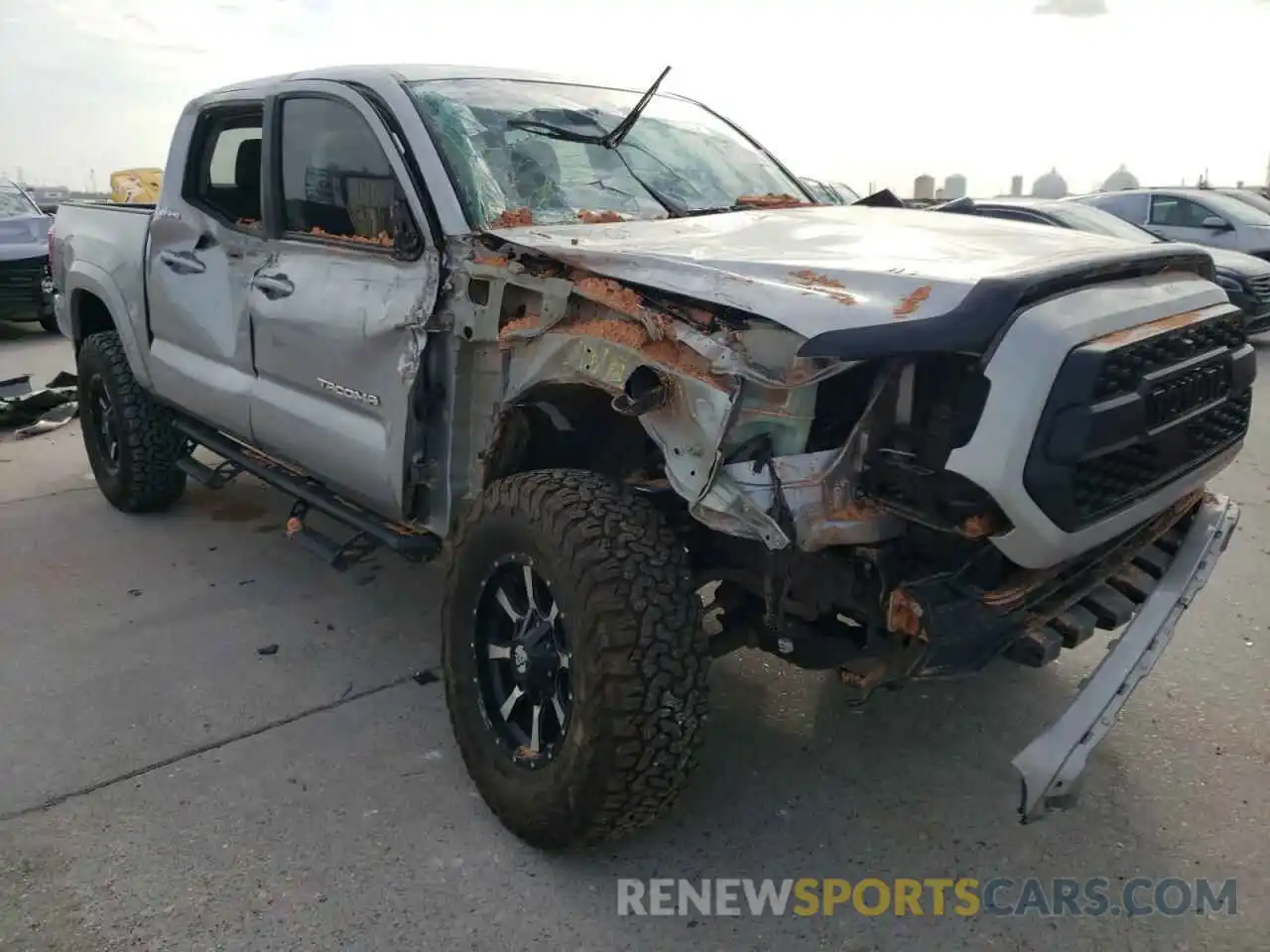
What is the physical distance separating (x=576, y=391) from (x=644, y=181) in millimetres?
1070

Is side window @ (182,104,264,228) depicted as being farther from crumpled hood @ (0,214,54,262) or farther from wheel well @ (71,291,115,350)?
crumpled hood @ (0,214,54,262)

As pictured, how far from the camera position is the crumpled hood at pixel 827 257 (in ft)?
7.20

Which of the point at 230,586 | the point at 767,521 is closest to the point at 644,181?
the point at 767,521

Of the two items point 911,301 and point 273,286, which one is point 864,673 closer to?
point 911,301

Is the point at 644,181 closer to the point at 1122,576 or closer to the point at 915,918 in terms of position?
the point at 1122,576

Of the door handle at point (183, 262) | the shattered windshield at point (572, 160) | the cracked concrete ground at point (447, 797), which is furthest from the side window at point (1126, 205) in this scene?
the door handle at point (183, 262)

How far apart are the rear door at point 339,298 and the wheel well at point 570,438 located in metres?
0.35

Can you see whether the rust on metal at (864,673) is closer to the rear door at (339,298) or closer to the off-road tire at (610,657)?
the off-road tire at (610,657)

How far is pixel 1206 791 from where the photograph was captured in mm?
2943

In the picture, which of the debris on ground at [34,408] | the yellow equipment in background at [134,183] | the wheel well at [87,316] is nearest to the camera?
the wheel well at [87,316]

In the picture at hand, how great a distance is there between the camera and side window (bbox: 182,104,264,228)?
167 inches

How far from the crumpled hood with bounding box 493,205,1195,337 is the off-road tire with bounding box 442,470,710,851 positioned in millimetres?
579

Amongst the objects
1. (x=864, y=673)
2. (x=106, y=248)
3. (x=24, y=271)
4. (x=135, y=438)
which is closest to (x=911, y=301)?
(x=864, y=673)

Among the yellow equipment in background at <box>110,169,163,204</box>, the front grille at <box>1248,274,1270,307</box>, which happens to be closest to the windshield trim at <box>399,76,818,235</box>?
the front grille at <box>1248,274,1270,307</box>
